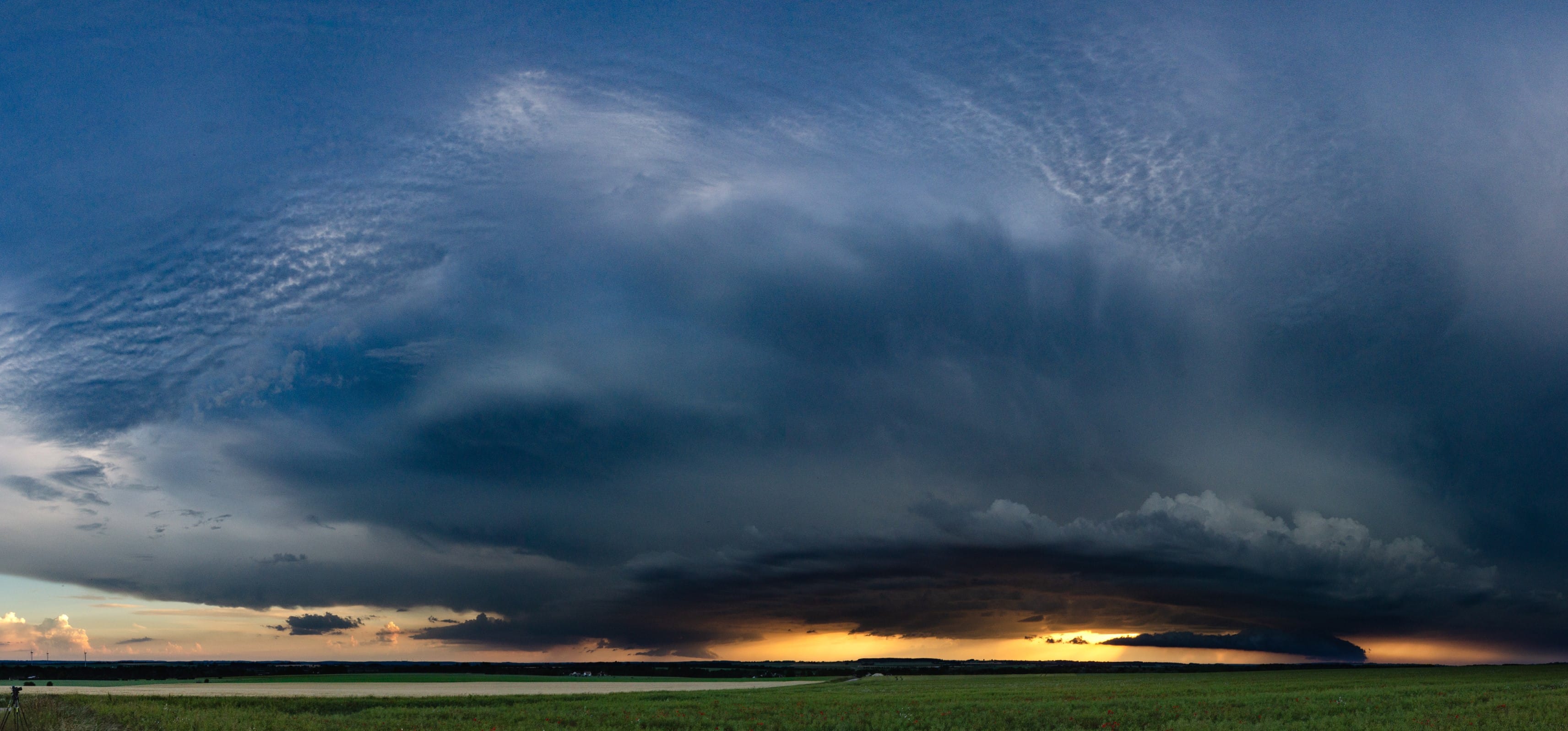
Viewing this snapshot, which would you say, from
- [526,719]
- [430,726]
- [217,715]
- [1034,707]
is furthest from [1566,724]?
[217,715]

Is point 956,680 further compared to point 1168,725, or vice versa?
point 956,680

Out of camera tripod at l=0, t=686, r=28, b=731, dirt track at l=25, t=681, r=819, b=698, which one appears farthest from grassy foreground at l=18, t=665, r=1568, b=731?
dirt track at l=25, t=681, r=819, b=698

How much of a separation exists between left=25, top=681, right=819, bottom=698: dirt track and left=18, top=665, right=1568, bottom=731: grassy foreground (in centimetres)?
797

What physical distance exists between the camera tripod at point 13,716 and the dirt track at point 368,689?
1978cm

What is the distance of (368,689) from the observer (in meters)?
90.6

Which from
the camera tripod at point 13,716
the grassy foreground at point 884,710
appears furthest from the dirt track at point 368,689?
the camera tripod at point 13,716

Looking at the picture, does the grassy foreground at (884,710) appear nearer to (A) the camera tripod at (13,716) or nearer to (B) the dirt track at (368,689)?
(A) the camera tripod at (13,716)

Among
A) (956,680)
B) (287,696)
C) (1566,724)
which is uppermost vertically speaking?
(1566,724)

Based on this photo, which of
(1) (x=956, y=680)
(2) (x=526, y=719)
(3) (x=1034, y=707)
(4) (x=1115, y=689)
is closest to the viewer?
(2) (x=526, y=719)

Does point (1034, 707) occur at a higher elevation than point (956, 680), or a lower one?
higher

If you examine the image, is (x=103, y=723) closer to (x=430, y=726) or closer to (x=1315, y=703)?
(x=430, y=726)

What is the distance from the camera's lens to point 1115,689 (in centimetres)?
7512

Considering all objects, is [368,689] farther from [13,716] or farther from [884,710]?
[884,710]

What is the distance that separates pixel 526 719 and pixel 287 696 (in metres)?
33.6
